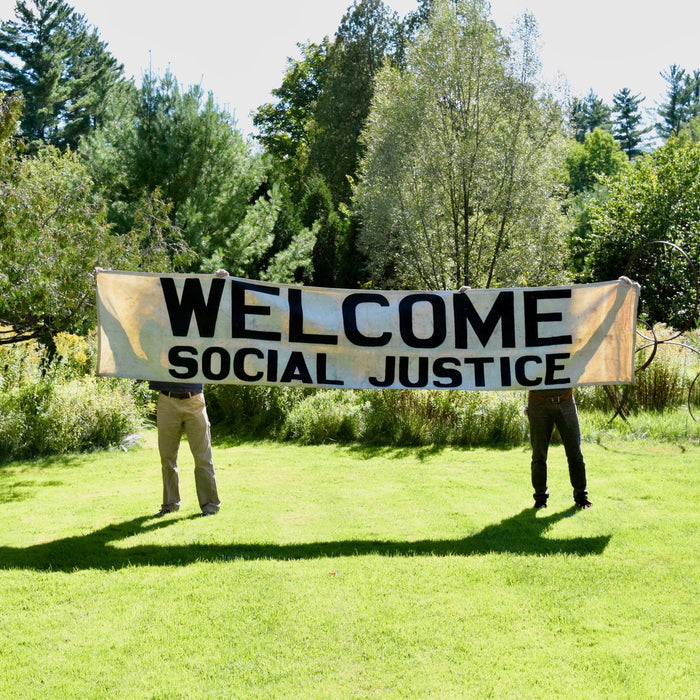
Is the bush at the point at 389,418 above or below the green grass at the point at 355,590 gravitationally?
above

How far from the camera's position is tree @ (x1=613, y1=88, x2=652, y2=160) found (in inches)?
2756

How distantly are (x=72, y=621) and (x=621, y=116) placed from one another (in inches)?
3051

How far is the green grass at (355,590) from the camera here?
11.9 feet

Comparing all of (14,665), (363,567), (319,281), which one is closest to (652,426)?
(363,567)

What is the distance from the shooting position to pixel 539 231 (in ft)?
73.5

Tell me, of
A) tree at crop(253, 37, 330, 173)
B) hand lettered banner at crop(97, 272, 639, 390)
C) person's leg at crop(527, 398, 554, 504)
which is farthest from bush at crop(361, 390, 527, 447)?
tree at crop(253, 37, 330, 173)

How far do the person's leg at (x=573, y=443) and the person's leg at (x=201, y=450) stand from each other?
3.40m

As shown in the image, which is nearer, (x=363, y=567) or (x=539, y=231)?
(x=363, y=567)

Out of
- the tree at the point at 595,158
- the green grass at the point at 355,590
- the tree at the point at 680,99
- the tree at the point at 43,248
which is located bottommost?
the green grass at the point at 355,590

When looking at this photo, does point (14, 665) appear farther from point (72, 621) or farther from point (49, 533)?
A: point (49, 533)

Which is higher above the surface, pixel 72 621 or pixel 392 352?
pixel 392 352

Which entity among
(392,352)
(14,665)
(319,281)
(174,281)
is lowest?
(14,665)

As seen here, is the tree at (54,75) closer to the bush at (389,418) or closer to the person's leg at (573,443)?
the bush at (389,418)

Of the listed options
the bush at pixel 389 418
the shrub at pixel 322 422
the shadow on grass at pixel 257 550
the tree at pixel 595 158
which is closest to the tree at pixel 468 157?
the bush at pixel 389 418
